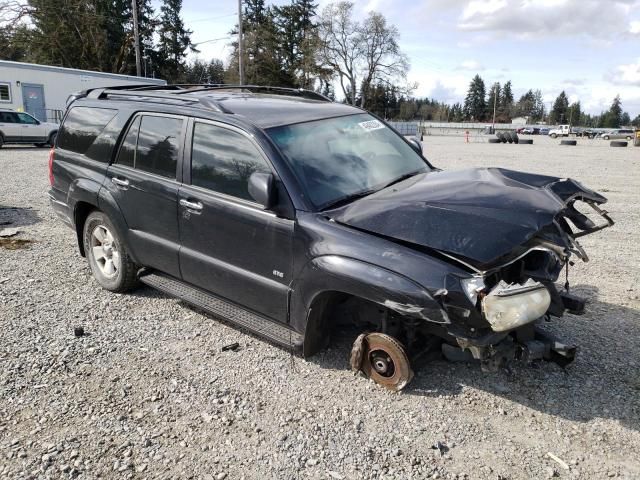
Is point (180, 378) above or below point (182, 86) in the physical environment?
below

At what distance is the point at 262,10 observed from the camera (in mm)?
72562

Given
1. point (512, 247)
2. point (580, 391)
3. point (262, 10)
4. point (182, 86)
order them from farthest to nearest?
1. point (262, 10)
2. point (182, 86)
3. point (580, 391)
4. point (512, 247)

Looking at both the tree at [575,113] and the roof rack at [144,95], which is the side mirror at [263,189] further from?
the tree at [575,113]

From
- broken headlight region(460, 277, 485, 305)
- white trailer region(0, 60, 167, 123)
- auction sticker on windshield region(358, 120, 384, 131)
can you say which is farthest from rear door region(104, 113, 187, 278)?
white trailer region(0, 60, 167, 123)

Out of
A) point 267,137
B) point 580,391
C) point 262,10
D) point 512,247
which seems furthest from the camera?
point 262,10

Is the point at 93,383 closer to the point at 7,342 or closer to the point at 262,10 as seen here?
the point at 7,342

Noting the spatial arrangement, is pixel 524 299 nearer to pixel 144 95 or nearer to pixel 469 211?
pixel 469 211

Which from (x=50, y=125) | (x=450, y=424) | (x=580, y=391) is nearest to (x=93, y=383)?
(x=450, y=424)

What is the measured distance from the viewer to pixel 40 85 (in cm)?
2550

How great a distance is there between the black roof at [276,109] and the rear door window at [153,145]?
438mm

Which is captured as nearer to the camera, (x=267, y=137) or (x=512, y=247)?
(x=512, y=247)

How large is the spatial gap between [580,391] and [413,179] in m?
1.92

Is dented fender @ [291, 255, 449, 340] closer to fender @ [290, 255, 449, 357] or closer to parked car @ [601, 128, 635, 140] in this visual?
fender @ [290, 255, 449, 357]

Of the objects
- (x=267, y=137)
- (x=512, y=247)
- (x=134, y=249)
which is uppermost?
(x=267, y=137)
